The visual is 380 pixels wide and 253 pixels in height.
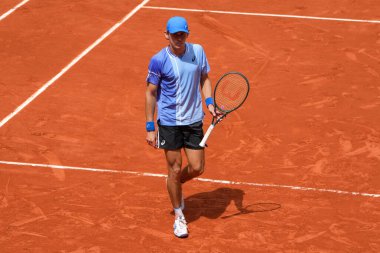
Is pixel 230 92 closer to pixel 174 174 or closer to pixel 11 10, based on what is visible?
pixel 174 174

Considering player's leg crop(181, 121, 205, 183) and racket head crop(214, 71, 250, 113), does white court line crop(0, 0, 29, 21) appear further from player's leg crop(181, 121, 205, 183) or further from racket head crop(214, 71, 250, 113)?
player's leg crop(181, 121, 205, 183)

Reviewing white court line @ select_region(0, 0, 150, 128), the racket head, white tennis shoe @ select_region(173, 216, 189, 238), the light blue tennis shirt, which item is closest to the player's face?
the light blue tennis shirt

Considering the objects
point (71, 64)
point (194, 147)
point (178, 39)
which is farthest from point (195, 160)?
point (71, 64)

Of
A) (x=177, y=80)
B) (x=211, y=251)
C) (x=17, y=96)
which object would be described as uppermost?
(x=177, y=80)

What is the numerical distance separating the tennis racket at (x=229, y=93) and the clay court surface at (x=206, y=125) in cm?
132

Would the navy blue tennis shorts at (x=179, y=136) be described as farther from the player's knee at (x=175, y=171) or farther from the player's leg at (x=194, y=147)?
the player's knee at (x=175, y=171)

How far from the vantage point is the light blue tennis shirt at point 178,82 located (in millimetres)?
8891

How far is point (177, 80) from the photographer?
8930 millimetres

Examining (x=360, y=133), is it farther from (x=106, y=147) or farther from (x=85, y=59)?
(x=85, y=59)

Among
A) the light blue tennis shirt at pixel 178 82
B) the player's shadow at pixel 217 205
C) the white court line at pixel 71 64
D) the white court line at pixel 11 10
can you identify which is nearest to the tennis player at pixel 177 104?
the light blue tennis shirt at pixel 178 82

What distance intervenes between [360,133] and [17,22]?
26.3 ft

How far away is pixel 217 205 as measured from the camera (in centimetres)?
999

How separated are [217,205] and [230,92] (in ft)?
4.73

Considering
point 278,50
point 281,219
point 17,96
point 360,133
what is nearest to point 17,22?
point 17,96
